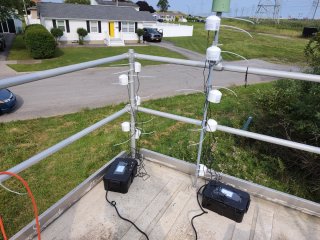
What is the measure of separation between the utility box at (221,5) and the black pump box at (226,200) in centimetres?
151

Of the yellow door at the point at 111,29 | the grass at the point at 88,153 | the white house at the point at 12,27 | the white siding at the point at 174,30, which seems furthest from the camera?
the white siding at the point at 174,30

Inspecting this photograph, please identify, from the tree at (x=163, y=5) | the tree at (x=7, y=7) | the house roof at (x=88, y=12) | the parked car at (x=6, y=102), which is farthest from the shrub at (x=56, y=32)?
the tree at (x=163, y=5)

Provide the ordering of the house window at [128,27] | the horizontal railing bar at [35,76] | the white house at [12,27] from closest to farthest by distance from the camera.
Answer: the horizontal railing bar at [35,76]
the house window at [128,27]
the white house at [12,27]

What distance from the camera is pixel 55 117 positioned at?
709 centimetres

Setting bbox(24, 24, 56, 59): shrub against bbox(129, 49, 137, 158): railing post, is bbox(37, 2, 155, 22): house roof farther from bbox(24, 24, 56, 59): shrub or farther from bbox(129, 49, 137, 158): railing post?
bbox(129, 49, 137, 158): railing post

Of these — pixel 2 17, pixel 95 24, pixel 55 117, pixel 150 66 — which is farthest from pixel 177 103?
pixel 95 24

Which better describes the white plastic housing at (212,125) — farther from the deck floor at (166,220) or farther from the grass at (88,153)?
the grass at (88,153)

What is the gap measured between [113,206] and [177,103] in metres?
6.43

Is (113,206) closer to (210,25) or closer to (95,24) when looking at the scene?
(210,25)

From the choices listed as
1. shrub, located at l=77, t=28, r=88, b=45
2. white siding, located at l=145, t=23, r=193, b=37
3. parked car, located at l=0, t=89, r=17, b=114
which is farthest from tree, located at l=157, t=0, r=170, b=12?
parked car, located at l=0, t=89, r=17, b=114

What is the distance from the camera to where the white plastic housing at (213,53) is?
172cm

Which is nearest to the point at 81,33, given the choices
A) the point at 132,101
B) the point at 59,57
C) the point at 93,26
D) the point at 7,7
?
the point at 93,26

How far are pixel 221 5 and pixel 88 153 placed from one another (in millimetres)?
3678

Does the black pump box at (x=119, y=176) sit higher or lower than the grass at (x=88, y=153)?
higher
